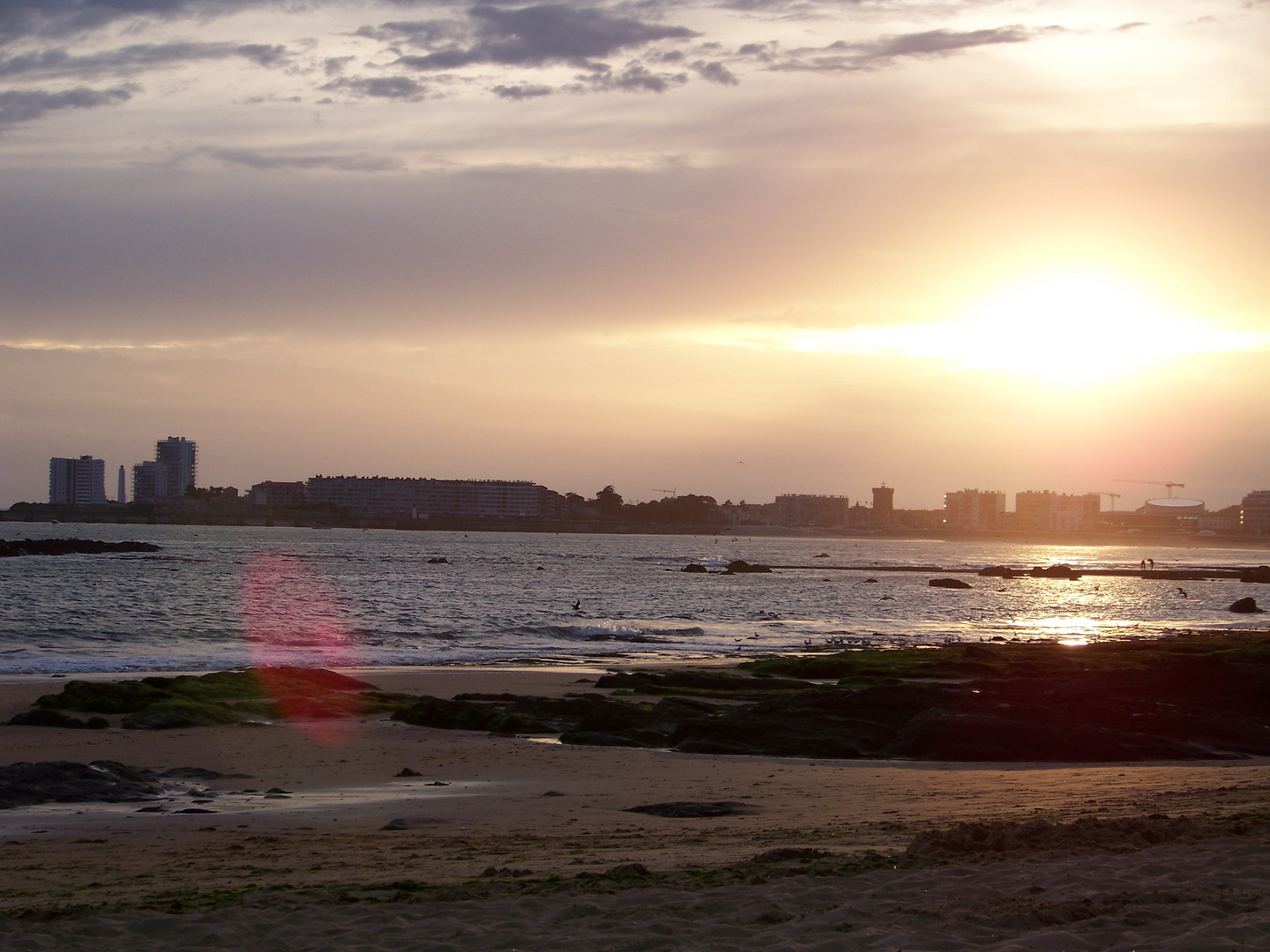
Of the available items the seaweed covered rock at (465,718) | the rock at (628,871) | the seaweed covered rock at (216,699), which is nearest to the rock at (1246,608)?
the seaweed covered rock at (216,699)

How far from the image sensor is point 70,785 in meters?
11.9

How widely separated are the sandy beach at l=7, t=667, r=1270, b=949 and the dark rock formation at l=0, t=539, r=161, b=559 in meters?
97.2

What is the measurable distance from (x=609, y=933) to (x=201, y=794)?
751 centimetres

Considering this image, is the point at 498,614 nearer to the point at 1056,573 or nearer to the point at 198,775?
the point at 198,775

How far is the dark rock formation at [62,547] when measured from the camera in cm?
10072

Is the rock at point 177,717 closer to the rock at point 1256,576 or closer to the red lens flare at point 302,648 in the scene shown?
the red lens flare at point 302,648

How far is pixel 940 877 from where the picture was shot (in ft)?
25.0

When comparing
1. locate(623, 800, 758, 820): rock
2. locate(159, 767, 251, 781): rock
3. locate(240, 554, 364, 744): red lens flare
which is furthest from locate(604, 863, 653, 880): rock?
locate(240, 554, 364, 744): red lens flare

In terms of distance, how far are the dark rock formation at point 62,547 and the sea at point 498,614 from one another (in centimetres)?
712

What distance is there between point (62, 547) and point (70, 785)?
361 ft

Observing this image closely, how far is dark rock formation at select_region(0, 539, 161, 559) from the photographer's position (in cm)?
10072

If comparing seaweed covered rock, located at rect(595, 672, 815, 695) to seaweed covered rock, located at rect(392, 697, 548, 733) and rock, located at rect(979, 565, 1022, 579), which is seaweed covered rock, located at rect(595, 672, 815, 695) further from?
rock, located at rect(979, 565, 1022, 579)

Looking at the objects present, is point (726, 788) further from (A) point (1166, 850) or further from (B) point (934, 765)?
(A) point (1166, 850)

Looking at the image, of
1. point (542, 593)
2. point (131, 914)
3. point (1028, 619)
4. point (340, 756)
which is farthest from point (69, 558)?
point (131, 914)
